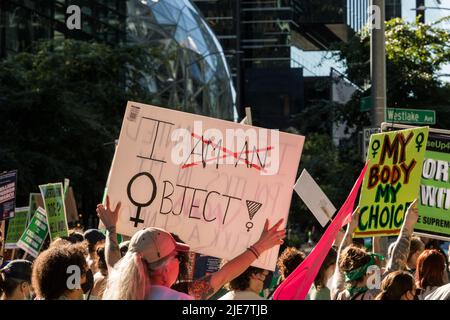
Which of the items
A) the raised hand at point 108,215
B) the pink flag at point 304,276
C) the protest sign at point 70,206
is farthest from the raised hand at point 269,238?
the protest sign at point 70,206

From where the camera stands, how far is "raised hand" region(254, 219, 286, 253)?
19.6ft

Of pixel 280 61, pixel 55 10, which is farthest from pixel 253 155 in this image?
pixel 280 61

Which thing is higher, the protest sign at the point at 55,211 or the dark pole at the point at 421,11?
the dark pole at the point at 421,11

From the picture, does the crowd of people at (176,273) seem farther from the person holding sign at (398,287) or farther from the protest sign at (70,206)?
the protest sign at (70,206)

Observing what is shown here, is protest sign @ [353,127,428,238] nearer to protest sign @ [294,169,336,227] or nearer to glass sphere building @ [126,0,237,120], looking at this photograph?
protest sign @ [294,169,336,227]

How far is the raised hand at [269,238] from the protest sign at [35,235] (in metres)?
6.39

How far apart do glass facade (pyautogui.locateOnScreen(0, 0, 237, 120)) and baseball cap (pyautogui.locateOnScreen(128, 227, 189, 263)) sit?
111 feet

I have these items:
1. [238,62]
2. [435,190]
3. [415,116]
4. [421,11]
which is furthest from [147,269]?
[238,62]

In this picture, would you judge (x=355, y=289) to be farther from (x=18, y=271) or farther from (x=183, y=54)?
(x=183, y=54)

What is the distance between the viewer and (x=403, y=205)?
329 inches

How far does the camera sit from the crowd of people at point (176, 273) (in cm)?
489

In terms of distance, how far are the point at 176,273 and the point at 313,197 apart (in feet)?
13.6
